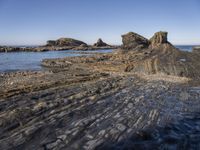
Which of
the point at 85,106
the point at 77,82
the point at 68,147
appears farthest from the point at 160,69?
the point at 68,147

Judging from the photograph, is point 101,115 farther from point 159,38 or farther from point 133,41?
point 133,41

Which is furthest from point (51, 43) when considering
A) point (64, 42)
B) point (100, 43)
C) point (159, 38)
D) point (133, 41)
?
point (159, 38)

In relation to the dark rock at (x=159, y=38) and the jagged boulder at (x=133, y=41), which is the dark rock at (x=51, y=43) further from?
the dark rock at (x=159, y=38)

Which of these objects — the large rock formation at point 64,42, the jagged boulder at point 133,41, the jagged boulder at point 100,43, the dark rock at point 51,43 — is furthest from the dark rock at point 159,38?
the dark rock at point 51,43

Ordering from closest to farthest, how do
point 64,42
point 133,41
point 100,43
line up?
point 133,41, point 64,42, point 100,43

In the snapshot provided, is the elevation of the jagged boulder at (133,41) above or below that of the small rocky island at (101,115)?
above

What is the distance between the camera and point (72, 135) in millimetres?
10055

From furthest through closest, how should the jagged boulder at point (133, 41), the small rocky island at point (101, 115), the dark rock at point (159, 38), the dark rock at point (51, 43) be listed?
the dark rock at point (51, 43)
the jagged boulder at point (133, 41)
the dark rock at point (159, 38)
the small rocky island at point (101, 115)

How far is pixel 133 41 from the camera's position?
57.3 m

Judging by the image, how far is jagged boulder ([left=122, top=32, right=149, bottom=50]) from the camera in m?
55.7

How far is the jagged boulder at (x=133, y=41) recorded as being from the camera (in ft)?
183

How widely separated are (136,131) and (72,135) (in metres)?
2.74

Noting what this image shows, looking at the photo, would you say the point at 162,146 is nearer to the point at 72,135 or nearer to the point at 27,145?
the point at 72,135

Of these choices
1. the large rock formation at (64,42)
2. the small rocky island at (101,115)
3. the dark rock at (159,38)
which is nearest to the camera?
the small rocky island at (101,115)
